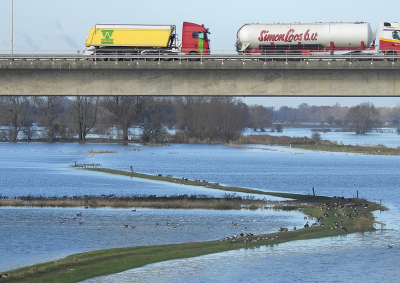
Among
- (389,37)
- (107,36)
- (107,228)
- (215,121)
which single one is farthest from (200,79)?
(215,121)

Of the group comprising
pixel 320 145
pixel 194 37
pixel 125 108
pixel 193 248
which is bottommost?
pixel 193 248

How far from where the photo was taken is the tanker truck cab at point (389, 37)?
148ft

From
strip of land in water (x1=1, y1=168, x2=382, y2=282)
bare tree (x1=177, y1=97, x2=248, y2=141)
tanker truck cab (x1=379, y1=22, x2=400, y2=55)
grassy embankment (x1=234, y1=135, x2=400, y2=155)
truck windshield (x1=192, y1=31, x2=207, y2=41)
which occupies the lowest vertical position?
strip of land in water (x1=1, y1=168, x2=382, y2=282)

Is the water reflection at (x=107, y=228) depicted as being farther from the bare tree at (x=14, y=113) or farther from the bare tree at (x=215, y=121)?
the bare tree at (x=14, y=113)

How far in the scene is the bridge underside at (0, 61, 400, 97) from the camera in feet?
132

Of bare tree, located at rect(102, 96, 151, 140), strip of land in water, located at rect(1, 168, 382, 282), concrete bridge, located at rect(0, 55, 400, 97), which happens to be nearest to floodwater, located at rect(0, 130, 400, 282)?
strip of land in water, located at rect(1, 168, 382, 282)

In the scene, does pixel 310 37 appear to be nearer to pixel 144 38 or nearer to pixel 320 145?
pixel 144 38

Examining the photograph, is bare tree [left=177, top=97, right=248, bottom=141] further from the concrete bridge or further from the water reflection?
the concrete bridge

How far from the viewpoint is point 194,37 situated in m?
51.2

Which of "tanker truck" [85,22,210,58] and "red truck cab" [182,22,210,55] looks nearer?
"tanker truck" [85,22,210,58]

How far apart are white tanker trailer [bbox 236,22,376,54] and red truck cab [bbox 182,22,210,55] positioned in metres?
3.47

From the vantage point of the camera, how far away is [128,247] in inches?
1248

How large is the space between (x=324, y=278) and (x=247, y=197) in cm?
2374

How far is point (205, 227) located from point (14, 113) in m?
117
